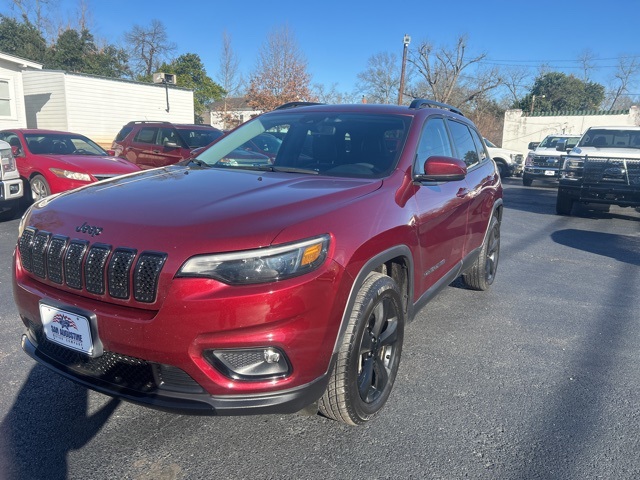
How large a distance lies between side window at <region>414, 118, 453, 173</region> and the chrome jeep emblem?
1.93 metres

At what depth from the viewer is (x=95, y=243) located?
2.26m

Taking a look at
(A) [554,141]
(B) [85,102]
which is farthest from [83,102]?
(A) [554,141]

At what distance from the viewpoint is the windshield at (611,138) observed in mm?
10727

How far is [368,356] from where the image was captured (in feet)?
9.00

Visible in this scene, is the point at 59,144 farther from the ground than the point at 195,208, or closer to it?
farther from the ground

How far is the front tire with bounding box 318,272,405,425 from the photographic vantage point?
2.42m

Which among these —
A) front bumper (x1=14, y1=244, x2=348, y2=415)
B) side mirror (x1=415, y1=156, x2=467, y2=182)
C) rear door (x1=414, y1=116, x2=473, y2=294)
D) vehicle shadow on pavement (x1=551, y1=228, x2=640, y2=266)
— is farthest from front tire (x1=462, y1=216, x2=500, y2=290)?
front bumper (x1=14, y1=244, x2=348, y2=415)

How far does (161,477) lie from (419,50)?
139ft

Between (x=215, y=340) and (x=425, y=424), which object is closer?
(x=215, y=340)

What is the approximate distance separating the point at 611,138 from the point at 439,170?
989 centimetres

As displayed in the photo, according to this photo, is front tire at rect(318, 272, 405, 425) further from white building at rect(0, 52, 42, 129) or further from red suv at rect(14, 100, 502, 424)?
white building at rect(0, 52, 42, 129)

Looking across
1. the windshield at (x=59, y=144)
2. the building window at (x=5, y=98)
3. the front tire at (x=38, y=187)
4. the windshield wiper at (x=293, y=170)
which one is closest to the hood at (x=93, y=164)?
the front tire at (x=38, y=187)

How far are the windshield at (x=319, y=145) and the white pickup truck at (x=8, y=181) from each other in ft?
16.7

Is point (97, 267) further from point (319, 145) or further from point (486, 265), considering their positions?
point (486, 265)
